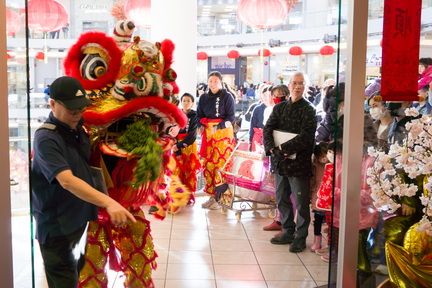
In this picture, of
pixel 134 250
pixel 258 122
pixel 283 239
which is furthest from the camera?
pixel 258 122

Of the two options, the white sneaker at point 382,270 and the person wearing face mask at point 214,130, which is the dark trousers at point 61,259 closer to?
the white sneaker at point 382,270

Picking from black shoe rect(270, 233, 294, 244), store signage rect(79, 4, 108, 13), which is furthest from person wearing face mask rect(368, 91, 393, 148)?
store signage rect(79, 4, 108, 13)

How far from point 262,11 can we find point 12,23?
25.9ft

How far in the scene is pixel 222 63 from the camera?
63.8 feet

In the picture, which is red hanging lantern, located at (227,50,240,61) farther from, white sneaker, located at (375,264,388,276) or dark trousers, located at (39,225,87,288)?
dark trousers, located at (39,225,87,288)

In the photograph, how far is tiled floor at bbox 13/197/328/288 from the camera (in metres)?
3.03

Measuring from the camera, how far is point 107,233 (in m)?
2.40

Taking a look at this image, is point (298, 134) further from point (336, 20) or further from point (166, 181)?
point (336, 20)

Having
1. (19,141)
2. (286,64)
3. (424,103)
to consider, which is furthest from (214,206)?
(286,64)

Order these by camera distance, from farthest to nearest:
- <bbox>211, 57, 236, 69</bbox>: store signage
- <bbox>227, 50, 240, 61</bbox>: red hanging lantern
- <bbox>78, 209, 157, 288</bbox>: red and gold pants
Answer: <bbox>211, 57, 236, 69</bbox>: store signage → <bbox>227, 50, 240, 61</bbox>: red hanging lantern → <bbox>78, 209, 157, 288</bbox>: red and gold pants

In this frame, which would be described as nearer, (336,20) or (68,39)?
(336,20)

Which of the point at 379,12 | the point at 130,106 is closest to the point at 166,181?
the point at 130,106

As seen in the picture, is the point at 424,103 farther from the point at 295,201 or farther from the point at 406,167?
the point at 295,201

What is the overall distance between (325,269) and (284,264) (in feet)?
1.06
